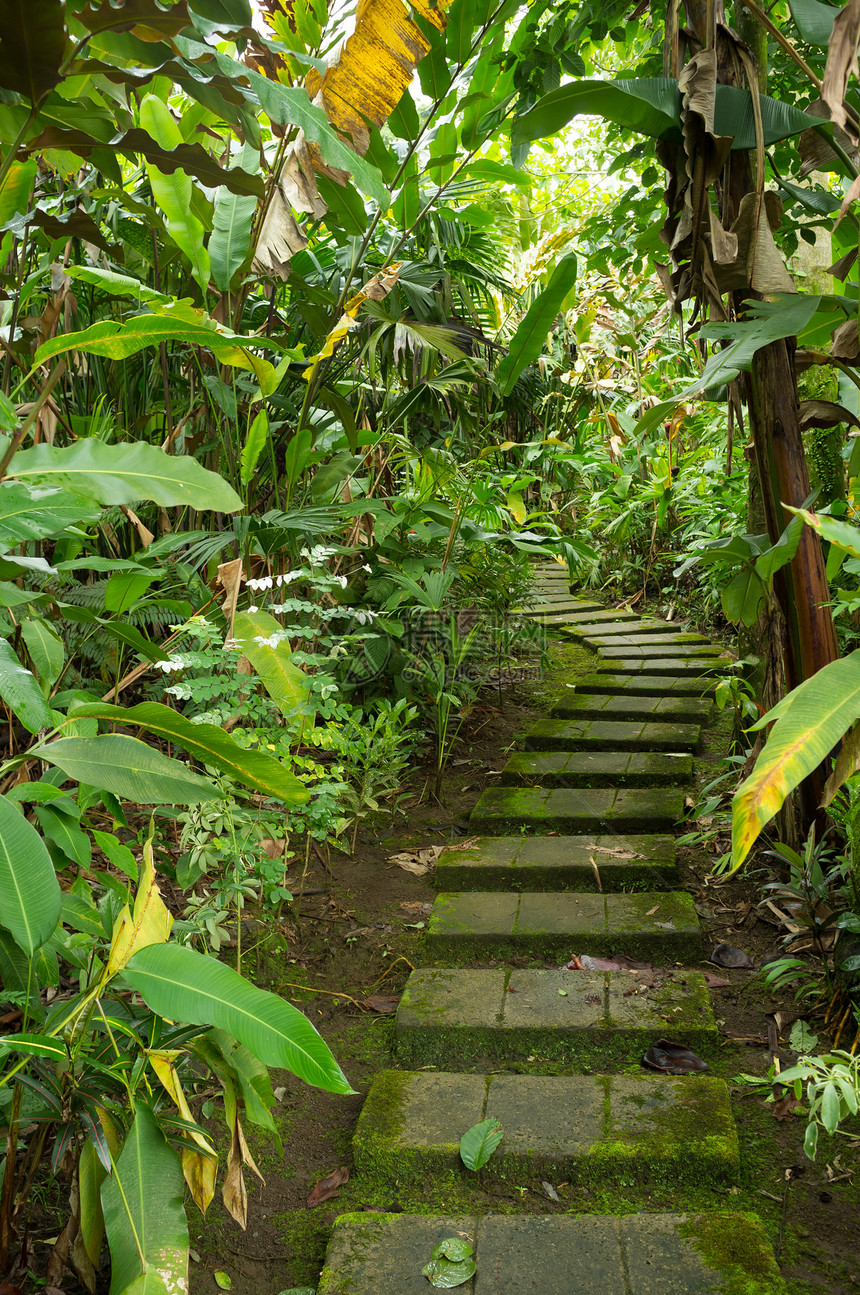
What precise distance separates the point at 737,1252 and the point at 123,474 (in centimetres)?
139

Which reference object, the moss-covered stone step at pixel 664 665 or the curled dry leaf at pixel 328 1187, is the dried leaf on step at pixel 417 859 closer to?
the curled dry leaf at pixel 328 1187

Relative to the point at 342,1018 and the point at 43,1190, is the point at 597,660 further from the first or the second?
the point at 43,1190

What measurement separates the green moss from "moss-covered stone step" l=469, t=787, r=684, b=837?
138cm

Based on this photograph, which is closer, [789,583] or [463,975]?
[463,975]

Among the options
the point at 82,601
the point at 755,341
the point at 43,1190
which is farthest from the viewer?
the point at 82,601

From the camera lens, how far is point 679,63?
2.23 metres

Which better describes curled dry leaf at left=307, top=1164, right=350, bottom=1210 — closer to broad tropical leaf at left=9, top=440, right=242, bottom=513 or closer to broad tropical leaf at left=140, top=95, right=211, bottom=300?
broad tropical leaf at left=9, top=440, right=242, bottom=513

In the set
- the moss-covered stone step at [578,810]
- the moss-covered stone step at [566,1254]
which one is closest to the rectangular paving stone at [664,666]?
the moss-covered stone step at [578,810]

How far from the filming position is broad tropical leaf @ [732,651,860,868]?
43.6 inches

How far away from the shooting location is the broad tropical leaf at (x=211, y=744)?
123 centimetres

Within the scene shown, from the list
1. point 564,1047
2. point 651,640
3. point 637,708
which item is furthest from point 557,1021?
point 651,640

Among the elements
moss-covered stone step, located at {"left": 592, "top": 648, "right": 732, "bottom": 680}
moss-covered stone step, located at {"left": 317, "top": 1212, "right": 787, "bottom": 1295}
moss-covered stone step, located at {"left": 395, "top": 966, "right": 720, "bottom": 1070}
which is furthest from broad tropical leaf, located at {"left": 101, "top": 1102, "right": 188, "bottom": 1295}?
moss-covered stone step, located at {"left": 592, "top": 648, "right": 732, "bottom": 680}

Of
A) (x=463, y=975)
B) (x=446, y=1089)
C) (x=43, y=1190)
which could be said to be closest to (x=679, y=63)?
(x=463, y=975)

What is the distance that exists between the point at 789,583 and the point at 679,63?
1.33 m
